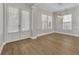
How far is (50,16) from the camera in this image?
1.51 meters

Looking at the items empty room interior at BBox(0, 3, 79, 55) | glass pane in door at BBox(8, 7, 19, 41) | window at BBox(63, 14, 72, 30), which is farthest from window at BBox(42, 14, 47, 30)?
glass pane in door at BBox(8, 7, 19, 41)

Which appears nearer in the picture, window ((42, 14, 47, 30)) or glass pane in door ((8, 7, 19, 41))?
window ((42, 14, 47, 30))

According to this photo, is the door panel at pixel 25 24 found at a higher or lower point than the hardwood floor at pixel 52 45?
higher

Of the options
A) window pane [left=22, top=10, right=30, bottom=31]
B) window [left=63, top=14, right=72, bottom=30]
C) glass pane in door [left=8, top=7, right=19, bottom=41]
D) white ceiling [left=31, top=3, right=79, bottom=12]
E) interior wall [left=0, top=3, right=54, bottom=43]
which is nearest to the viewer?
white ceiling [left=31, top=3, right=79, bottom=12]

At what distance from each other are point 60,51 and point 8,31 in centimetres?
130

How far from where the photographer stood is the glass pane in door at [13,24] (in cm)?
185

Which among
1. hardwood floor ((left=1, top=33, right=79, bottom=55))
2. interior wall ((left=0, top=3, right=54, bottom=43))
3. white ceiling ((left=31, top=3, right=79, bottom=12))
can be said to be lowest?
hardwood floor ((left=1, top=33, right=79, bottom=55))

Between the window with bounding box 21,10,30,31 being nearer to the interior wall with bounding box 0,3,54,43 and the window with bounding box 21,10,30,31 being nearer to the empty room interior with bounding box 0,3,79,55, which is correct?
the interior wall with bounding box 0,3,54,43

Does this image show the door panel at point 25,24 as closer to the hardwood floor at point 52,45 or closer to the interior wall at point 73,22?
the hardwood floor at point 52,45

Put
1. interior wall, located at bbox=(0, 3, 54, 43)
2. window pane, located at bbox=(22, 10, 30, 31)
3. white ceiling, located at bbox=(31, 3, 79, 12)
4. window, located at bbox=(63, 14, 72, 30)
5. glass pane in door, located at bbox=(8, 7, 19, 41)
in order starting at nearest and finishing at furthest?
1. white ceiling, located at bbox=(31, 3, 79, 12)
2. window, located at bbox=(63, 14, 72, 30)
3. interior wall, located at bbox=(0, 3, 54, 43)
4. glass pane in door, located at bbox=(8, 7, 19, 41)
5. window pane, located at bbox=(22, 10, 30, 31)

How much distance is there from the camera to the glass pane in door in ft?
6.07

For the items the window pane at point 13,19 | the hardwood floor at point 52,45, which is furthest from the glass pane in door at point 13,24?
→ the hardwood floor at point 52,45

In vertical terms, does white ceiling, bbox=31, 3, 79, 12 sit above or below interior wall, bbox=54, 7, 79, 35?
above
